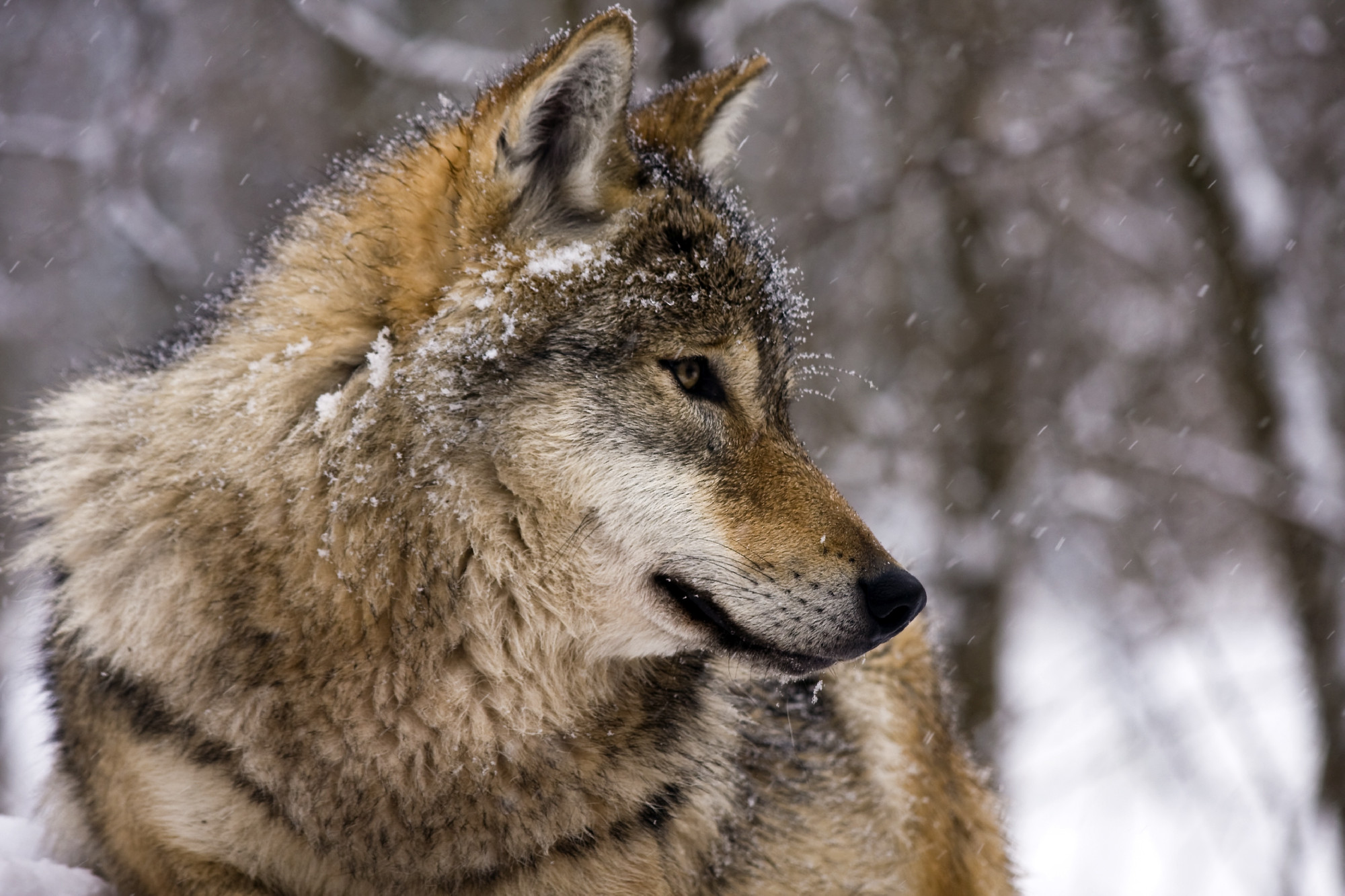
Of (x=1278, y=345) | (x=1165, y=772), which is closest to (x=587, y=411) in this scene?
(x=1278, y=345)

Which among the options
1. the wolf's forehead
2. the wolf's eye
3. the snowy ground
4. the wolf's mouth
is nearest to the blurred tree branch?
the wolf's forehead

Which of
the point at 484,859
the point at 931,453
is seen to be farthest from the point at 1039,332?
the point at 484,859

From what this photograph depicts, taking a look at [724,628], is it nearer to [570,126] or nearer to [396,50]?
[570,126]

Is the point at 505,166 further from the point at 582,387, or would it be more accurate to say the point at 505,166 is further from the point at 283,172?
the point at 283,172

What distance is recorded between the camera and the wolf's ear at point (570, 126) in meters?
2.26

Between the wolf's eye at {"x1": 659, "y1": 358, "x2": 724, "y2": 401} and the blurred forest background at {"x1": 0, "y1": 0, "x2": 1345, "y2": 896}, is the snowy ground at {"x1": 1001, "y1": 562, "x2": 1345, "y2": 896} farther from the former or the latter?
the wolf's eye at {"x1": 659, "y1": 358, "x2": 724, "y2": 401}

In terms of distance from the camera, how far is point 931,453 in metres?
9.49

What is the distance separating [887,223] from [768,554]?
794cm

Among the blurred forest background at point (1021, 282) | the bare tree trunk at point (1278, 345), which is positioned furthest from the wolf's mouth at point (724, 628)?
the bare tree trunk at point (1278, 345)

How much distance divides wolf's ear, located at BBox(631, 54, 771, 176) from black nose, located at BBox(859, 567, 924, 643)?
4.22ft

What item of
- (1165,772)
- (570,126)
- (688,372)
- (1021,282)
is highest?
(570,126)

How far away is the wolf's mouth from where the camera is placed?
234 centimetres

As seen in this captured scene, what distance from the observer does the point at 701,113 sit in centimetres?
303

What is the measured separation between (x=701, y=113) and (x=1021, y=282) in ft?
22.1
